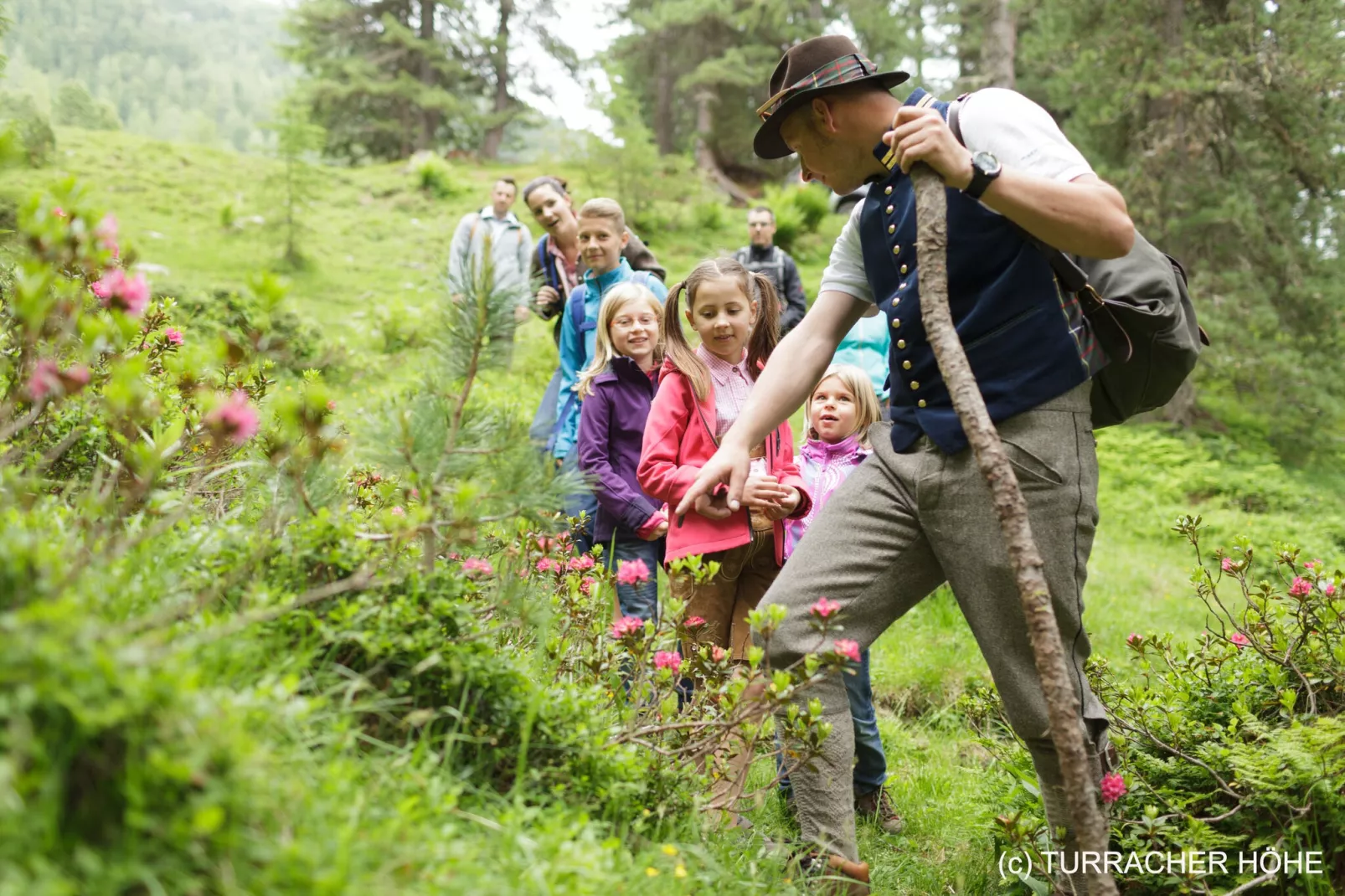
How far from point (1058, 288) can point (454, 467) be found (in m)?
1.57

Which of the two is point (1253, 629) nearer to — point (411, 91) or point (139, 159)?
point (139, 159)

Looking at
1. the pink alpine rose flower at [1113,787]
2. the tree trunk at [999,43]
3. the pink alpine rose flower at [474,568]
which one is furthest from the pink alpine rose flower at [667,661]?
the tree trunk at [999,43]

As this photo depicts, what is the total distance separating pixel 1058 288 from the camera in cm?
225

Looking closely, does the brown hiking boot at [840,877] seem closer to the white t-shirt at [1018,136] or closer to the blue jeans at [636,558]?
the blue jeans at [636,558]

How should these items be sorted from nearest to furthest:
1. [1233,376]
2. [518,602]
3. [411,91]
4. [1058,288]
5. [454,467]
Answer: [454,467] → [518,602] → [1058,288] → [1233,376] → [411,91]

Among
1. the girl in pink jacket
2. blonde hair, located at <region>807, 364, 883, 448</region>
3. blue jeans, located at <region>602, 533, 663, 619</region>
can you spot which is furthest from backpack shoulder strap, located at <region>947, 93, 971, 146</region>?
blue jeans, located at <region>602, 533, 663, 619</region>

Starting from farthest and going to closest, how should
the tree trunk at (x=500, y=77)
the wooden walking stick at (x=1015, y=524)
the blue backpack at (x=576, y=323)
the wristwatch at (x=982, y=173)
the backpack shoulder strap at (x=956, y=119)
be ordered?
the tree trunk at (x=500, y=77)
the blue backpack at (x=576, y=323)
the backpack shoulder strap at (x=956, y=119)
the wristwatch at (x=982, y=173)
the wooden walking stick at (x=1015, y=524)

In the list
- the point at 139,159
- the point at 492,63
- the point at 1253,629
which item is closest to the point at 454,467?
the point at 1253,629

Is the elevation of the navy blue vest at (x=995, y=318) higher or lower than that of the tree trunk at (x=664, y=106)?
lower

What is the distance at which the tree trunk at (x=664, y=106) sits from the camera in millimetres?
25245

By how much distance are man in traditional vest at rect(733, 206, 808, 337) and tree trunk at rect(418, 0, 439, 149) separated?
21463mm

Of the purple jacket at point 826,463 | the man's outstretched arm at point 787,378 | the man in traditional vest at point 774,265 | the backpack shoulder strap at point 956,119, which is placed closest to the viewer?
the backpack shoulder strap at point 956,119

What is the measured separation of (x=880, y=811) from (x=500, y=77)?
27.8 meters

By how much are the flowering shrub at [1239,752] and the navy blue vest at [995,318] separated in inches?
39.4
